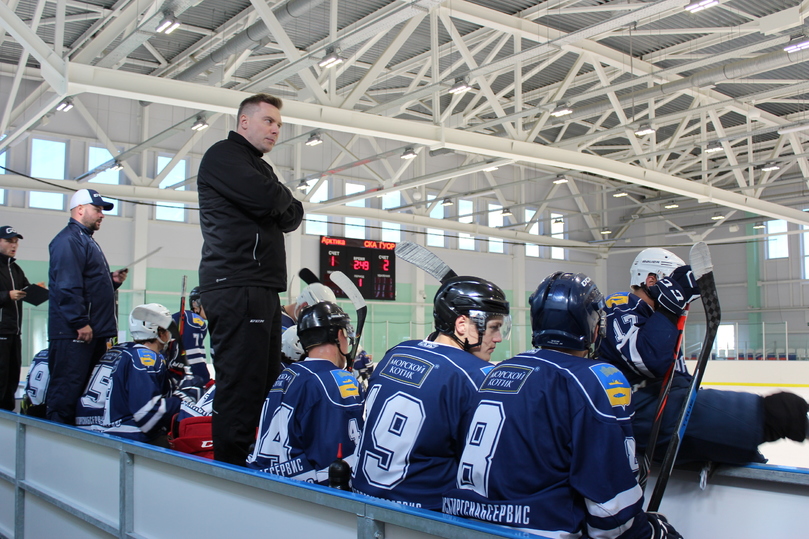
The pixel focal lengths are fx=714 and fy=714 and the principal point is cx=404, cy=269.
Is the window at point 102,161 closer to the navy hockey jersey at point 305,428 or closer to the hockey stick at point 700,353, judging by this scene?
the navy hockey jersey at point 305,428

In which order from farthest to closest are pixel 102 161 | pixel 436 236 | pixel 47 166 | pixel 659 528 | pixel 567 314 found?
1. pixel 436 236
2. pixel 102 161
3. pixel 47 166
4. pixel 567 314
5. pixel 659 528

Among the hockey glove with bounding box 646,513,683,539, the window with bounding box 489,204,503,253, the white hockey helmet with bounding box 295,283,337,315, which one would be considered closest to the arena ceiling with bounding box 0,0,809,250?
the white hockey helmet with bounding box 295,283,337,315

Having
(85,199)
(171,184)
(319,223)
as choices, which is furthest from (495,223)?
(85,199)

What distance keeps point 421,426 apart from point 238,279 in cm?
98

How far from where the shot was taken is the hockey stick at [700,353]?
91.6 inches

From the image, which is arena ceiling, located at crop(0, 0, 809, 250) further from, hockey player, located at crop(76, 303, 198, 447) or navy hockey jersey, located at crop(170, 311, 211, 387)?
hockey player, located at crop(76, 303, 198, 447)

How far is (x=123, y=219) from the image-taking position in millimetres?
15672

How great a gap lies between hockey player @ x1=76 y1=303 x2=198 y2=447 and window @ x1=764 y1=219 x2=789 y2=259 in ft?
75.7

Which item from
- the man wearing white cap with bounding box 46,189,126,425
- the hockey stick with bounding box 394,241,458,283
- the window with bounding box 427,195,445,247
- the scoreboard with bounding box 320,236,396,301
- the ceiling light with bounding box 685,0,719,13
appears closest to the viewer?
the hockey stick with bounding box 394,241,458,283

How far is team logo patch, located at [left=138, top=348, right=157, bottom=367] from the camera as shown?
3.74 meters

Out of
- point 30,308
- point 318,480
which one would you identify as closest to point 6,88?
point 30,308

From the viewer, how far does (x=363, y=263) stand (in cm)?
1764

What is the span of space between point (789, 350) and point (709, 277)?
1331 centimetres

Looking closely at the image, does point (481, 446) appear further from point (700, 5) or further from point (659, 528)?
point (700, 5)
